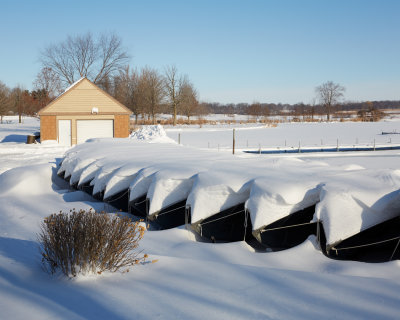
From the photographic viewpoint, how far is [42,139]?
1145 inches

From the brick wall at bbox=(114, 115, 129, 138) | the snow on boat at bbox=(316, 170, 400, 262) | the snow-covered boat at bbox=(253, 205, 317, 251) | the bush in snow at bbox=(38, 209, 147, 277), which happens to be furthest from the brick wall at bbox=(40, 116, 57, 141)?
the snow on boat at bbox=(316, 170, 400, 262)

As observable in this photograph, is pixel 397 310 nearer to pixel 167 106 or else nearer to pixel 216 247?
pixel 216 247

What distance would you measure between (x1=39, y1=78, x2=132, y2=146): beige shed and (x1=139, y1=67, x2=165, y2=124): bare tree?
36182mm

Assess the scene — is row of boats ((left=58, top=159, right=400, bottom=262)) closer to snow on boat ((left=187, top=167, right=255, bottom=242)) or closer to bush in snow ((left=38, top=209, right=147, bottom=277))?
snow on boat ((left=187, top=167, right=255, bottom=242))

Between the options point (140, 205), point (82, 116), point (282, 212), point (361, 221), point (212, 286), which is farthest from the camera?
point (82, 116)

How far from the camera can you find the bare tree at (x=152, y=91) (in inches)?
A: 2643

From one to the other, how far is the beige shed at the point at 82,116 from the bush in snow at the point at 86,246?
25.4 metres

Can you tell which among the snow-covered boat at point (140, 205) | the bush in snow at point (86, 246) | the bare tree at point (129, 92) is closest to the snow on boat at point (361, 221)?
the bush in snow at point (86, 246)

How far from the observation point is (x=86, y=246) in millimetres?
4836

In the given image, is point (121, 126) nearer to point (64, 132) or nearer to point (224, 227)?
point (64, 132)

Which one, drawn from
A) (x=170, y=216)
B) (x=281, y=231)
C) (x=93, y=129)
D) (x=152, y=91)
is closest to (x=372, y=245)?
(x=281, y=231)

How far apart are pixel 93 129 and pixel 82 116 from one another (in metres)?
1.24

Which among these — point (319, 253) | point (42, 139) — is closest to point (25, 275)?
point (319, 253)

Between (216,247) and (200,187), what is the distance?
1.57m
